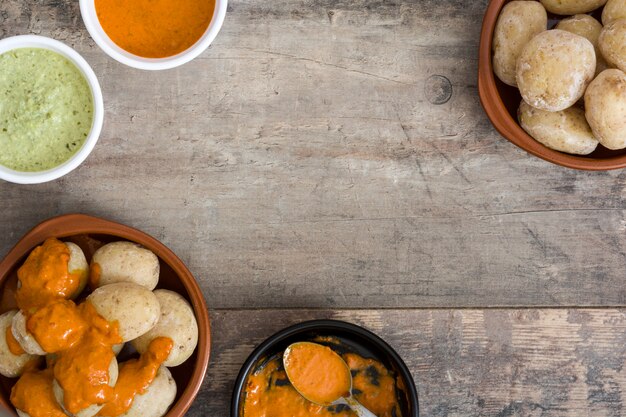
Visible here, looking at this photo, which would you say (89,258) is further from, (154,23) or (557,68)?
(557,68)

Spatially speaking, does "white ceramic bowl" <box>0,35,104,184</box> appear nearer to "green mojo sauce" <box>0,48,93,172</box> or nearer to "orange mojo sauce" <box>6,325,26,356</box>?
"green mojo sauce" <box>0,48,93,172</box>

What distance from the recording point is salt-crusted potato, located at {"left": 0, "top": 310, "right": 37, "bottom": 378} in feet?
3.84

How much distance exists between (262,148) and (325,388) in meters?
0.50

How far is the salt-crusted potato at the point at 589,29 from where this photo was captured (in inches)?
48.9

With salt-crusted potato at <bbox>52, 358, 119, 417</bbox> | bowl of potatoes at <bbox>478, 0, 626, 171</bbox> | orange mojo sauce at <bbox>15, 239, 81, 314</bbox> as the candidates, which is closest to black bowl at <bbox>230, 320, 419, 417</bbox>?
salt-crusted potato at <bbox>52, 358, 119, 417</bbox>

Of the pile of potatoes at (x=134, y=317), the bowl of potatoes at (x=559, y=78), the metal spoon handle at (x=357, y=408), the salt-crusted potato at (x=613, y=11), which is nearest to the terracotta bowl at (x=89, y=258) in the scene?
the pile of potatoes at (x=134, y=317)

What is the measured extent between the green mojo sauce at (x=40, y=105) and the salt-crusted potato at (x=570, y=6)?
887 millimetres

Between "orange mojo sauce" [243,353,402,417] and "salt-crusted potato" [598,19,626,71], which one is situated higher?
"salt-crusted potato" [598,19,626,71]

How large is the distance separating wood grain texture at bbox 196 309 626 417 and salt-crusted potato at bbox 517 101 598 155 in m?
0.37

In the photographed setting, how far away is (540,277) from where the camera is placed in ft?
4.63

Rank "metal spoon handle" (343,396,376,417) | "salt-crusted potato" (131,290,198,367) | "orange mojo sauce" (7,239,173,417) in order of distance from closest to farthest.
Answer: "orange mojo sauce" (7,239,173,417) < "salt-crusted potato" (131,290,198,367) < "metal spoon handle" (343,396,376,417)

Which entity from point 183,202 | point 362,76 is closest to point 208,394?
point 183,202

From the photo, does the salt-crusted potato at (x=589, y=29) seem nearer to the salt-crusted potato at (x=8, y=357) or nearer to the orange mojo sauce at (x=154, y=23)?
the orange mojo sauce at (x=154, y=23)

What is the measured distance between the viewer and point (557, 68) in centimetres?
117
